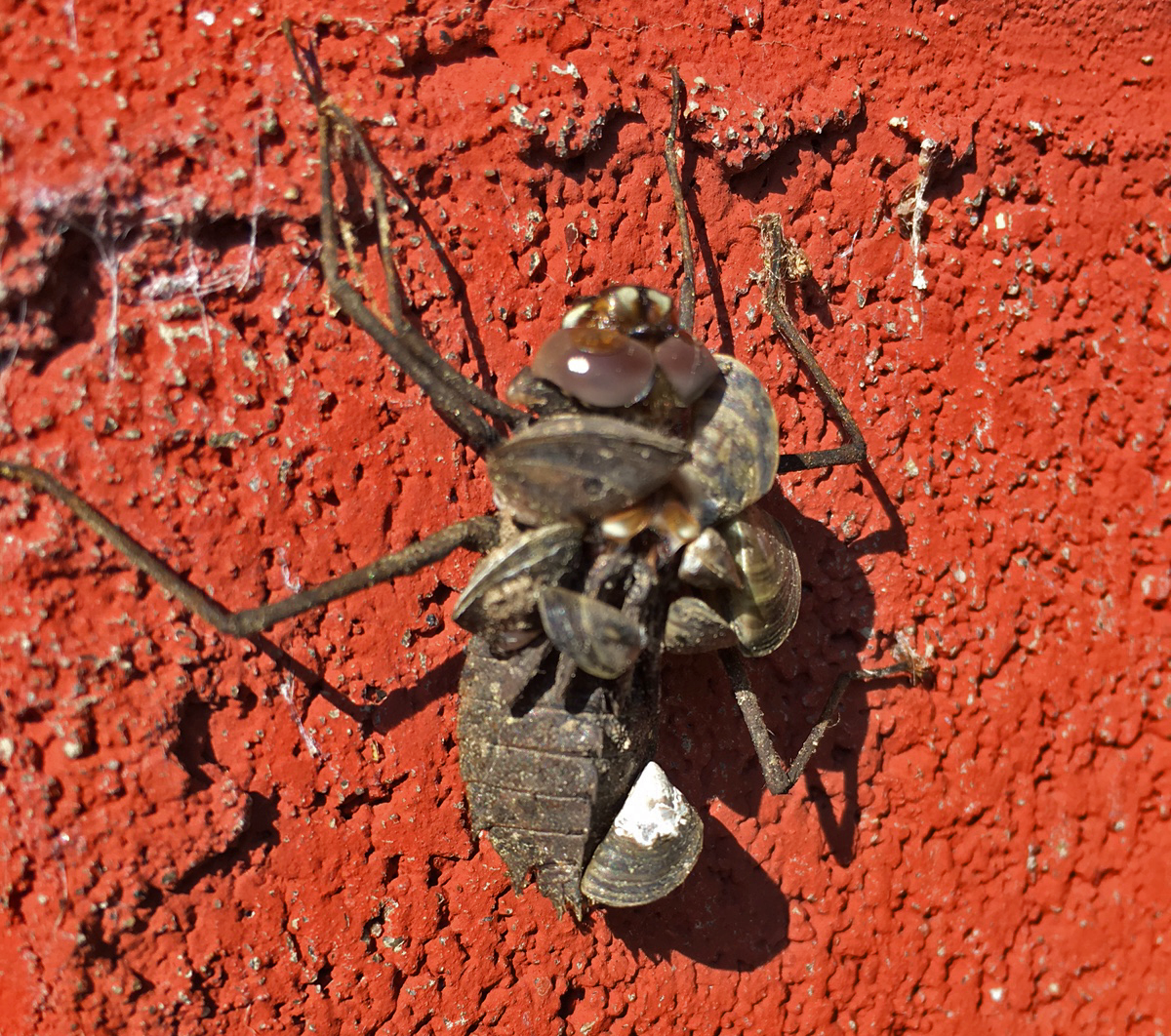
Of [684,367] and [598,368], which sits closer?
[598,368]

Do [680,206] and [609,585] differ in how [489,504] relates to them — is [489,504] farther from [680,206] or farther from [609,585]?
[680,206]

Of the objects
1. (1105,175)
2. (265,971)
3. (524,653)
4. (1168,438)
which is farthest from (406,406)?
(1168,438)

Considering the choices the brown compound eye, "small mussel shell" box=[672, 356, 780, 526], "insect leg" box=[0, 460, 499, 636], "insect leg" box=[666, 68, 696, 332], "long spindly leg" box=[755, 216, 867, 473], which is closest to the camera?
"insect leg" box=[0, 460, 499, 636]

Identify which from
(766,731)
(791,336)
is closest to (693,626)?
(766,731)

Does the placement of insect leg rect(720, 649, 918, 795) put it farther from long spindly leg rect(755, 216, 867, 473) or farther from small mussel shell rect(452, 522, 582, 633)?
small mussel shell rect(452, 522, 582, 633)

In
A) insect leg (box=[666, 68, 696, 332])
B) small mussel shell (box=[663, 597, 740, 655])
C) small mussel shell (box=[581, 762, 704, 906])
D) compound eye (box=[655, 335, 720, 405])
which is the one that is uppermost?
insect leg (box=[666, 68, 696, 332])

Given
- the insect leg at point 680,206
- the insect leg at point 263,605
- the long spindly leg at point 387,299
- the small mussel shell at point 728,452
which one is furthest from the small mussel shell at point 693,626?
the insect leg at point 680,206

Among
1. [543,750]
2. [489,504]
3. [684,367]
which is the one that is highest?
[684,367]

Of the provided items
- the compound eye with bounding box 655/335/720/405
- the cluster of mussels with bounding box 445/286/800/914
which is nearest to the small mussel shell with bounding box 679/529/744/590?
the cluster of mussels with bounding box 445/286/800/914
